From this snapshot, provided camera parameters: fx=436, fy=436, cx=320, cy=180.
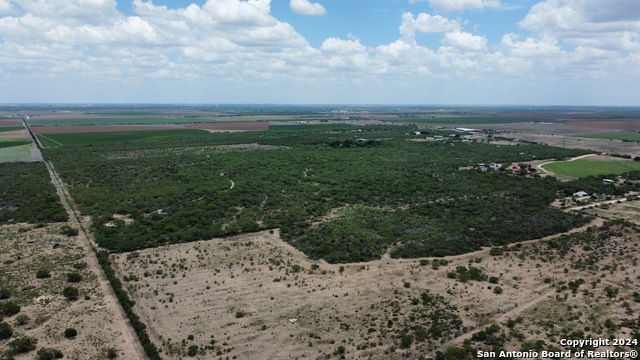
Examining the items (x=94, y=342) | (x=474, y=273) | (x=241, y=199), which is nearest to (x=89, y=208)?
(x=241, y=199)

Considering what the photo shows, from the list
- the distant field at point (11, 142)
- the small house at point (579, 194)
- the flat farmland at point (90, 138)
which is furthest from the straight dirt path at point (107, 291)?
the distant field at point (11, 142)

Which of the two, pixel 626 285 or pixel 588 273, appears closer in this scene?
pixel 626 285

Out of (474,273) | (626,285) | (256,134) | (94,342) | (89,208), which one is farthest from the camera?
(256,134)

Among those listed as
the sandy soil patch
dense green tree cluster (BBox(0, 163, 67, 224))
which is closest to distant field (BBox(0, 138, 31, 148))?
dense green tree cluster (BBox(0, 163, 67, 224))

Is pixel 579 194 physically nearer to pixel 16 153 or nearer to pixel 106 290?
pixel 106 290

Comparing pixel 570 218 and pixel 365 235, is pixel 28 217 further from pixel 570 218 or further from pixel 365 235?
pixel 570 218

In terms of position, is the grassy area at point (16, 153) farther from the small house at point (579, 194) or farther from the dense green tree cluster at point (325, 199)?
the small house at point (579, 194)
